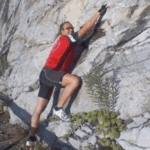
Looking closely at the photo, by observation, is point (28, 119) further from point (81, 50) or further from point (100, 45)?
point (100, 45)

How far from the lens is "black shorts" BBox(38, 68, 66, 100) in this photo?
264 inches

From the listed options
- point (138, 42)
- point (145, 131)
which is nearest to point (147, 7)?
point (138, 42)

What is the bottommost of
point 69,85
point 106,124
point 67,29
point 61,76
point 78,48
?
point 106,124

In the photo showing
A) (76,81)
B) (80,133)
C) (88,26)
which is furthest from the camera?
(88,26)

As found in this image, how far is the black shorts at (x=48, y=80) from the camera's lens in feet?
22.0

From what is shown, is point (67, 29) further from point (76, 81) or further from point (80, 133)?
point (80, 133)

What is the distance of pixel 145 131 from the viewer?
4887 millimetres

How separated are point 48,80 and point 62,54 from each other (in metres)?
0.88

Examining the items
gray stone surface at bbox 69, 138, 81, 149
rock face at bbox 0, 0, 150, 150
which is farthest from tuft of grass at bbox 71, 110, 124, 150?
gray stone surface at bbox 69, 138, 81, 149

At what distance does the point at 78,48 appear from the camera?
7789 millimetres

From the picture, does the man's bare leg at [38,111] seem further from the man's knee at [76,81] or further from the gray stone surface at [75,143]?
A: the gray stone surface at [75,143]

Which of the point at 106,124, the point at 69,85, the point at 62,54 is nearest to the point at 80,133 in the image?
the point at 106,124

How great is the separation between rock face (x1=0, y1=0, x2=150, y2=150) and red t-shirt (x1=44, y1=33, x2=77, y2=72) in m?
0.51

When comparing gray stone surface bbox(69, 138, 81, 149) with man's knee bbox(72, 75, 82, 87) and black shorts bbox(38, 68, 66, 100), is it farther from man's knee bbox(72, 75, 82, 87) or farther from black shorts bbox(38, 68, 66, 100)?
black shorts bbox(38, 68, 66, 100)
